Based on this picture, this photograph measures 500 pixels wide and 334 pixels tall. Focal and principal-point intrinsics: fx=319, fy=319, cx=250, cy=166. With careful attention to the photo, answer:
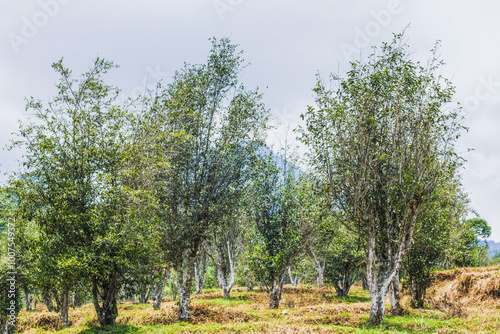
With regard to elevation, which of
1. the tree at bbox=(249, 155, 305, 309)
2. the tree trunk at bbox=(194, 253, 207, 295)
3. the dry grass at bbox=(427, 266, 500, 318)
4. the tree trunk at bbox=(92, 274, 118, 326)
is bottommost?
the tree trunk at bbox=(194, 253, 207, 295)

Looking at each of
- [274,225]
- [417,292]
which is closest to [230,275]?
[274,225]

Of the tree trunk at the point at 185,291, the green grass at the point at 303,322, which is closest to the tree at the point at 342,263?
the green grass at the point at 303,322

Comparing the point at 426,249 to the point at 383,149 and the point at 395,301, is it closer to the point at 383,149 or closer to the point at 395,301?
the point at 395,301

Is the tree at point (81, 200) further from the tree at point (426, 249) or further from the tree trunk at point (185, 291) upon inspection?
the tree at point (426, 249)

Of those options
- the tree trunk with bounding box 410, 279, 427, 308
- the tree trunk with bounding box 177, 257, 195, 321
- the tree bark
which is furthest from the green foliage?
the tree bark

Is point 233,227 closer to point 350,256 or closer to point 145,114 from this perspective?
point 350,256

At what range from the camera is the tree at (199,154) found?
19.4 metres

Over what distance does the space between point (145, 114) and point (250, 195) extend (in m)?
9.76

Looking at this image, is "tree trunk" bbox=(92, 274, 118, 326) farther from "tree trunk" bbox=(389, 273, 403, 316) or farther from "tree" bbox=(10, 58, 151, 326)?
"tree trunk" bbox=(389, 273, 403, 316)

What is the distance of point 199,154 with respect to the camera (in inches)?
813

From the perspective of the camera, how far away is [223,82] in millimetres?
21609

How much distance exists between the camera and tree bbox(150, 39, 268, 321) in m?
19.4

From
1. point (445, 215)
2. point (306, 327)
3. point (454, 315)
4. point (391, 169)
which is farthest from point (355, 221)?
point (445, 215)

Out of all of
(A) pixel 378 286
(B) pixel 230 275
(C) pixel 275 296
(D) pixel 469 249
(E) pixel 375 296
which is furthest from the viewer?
(D) pixel 469 249
